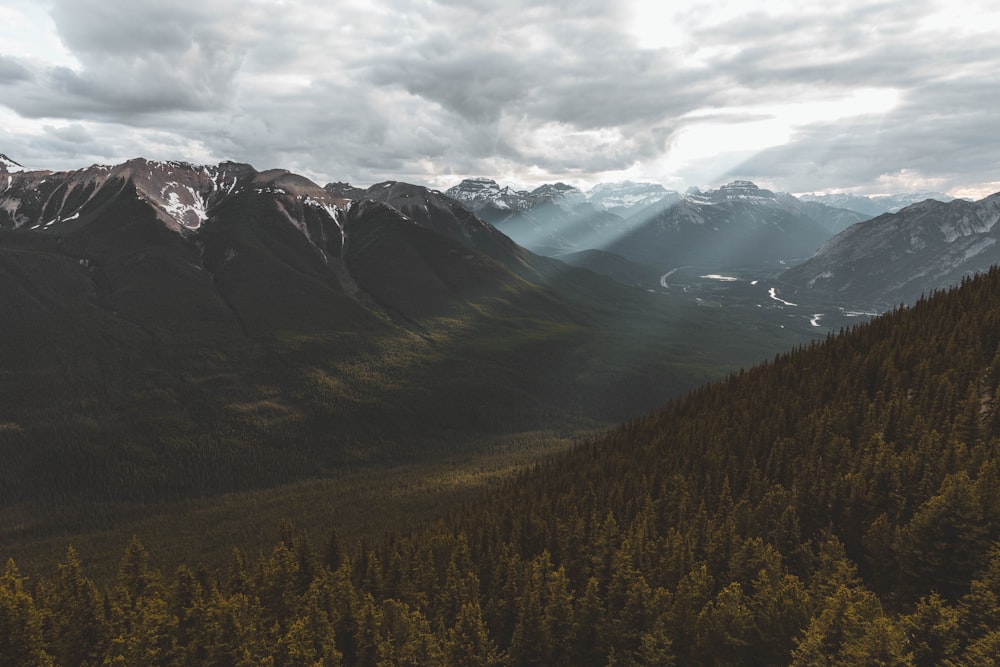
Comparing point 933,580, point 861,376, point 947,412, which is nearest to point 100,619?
point 933,580

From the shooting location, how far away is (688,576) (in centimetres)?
6675

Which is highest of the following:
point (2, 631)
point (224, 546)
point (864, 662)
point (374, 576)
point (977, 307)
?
point (977, 307)

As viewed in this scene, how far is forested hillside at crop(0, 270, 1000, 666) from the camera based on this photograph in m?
52.0

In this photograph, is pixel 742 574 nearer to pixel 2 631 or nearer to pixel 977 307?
pixel 2 631

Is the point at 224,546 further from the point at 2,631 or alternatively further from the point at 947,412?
the point at 947,412

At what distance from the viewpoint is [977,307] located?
459 feet

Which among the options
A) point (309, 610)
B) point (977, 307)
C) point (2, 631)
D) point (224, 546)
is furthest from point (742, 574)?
point (224, 546)

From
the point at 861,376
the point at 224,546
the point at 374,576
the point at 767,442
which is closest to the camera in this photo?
the point at 374,576

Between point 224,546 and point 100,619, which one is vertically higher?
point 100,619

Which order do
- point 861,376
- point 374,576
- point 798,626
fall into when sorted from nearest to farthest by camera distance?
1. point 798,626
2. point 374,576
3. point 861,376

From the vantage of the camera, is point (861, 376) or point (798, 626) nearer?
point (798, 626)

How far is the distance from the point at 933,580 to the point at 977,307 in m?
118

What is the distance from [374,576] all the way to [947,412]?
106m

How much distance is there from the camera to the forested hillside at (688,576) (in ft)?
171
